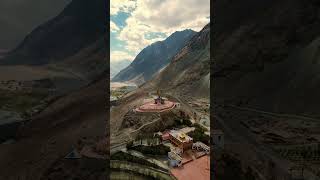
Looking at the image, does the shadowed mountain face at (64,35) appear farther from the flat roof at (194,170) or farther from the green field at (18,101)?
the flat roof at (194,170)

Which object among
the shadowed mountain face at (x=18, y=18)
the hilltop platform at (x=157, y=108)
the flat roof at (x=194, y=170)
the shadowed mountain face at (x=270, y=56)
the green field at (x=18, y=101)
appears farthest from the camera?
the hilltop platform at (x=157, y=108)

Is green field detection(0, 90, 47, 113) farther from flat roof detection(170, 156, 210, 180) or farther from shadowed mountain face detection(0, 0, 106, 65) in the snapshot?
flat roof detection(170, 156, 210, 180)

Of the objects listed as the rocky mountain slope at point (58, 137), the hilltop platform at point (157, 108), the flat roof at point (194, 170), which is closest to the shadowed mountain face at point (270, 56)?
the hilltop platform at point (157, 108)

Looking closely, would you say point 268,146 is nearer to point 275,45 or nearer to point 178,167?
point 178,167

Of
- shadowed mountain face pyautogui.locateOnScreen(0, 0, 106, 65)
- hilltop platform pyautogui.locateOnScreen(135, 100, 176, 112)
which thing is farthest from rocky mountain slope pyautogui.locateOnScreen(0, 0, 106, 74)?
hilltop platform pyautogui.locateOnScreen(135, 100, 176, 112)

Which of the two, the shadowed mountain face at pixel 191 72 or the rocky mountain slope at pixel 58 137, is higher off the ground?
the shadowed mountain face at pixel 191 72

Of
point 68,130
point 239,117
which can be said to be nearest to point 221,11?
point 239,117
